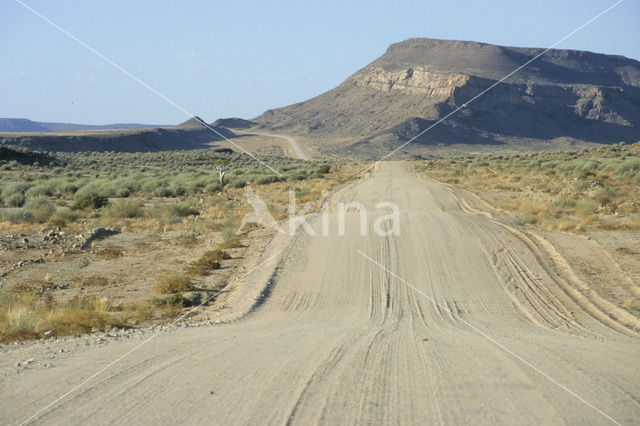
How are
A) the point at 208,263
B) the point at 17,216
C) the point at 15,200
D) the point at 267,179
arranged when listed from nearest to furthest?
1. the point at 208,263
2. the point at 17,216
3. the point at 15,200
4. the point at 267,179

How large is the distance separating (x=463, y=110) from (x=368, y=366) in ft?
481

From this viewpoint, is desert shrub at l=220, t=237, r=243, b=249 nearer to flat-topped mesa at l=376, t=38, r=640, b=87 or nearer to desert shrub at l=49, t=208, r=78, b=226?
desert shrub at l=49, t=208, r=78, b=226

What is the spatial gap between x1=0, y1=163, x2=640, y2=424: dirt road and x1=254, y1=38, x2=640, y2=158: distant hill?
103947 mm

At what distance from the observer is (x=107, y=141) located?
103312 mm

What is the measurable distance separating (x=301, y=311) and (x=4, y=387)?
5778mm

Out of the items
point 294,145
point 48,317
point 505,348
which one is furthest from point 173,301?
point 294,145

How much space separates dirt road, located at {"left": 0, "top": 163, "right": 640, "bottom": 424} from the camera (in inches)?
204

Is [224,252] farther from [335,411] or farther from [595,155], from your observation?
[595,155]

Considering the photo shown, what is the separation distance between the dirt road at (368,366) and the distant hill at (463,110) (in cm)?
10395

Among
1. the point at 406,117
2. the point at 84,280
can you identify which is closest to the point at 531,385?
the point at 84,280

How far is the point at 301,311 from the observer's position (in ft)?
34.8

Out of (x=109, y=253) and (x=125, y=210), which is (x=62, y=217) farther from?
(x=109, y=253)

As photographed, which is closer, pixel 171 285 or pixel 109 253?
pixel 171 285

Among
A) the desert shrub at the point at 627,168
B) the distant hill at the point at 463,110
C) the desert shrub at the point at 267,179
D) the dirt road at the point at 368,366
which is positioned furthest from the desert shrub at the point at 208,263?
the distant hill at the point at 463,110
